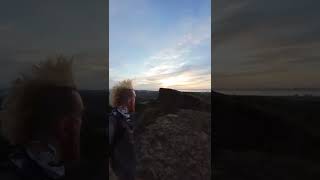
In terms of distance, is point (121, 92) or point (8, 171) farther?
point (121, 92)

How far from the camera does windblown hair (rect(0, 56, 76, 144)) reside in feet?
7.41

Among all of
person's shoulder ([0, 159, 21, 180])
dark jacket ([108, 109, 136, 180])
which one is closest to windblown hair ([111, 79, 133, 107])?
dark jacket ([108, 109, 136, 180])

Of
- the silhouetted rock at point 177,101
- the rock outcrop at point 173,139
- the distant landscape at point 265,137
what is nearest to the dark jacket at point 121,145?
the rock outcrop at point 173,139

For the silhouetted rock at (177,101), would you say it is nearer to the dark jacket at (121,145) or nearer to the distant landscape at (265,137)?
the distant landscape at (265,137)

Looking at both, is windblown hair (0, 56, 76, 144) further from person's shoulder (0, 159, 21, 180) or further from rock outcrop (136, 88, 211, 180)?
rock outcrop (136, 88, 211, 180)

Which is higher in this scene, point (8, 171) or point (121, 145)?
point (121, 145)

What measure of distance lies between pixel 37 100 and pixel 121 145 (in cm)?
50

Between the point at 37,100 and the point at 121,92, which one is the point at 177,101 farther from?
the point at 37,100

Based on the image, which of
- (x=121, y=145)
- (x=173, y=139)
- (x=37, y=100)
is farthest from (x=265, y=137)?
(x=37, y=100)

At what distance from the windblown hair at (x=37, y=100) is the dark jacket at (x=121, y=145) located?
0.27 meters

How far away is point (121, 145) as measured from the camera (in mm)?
2473

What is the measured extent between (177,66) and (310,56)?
0.69 meters

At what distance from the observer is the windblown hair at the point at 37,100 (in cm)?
226

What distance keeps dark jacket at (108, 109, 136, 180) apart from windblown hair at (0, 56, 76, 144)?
0.27m
